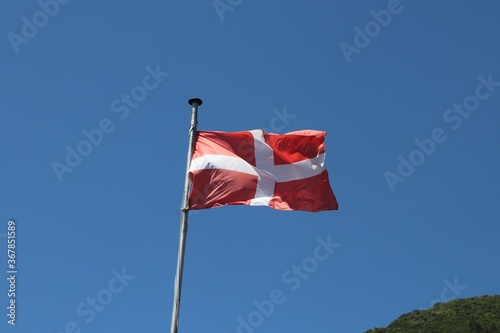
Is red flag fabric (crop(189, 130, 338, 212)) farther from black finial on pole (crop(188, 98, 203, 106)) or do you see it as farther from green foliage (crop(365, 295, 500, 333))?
green foliage (crop(365, 295, 500, 333))

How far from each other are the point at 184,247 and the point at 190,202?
0.93 meters

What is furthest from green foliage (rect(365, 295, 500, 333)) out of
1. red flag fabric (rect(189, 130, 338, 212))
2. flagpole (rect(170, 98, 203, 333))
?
flagpole (rect(170, 98, 203, 333))

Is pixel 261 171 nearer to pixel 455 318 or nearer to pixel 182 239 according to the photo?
pixel 182 239

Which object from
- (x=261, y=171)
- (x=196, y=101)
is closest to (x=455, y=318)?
(x=261, y=171)

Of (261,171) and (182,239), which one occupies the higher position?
(261,171)

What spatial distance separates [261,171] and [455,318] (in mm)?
24015

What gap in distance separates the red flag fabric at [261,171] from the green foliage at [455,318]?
73.2 feet

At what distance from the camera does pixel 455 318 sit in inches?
1307

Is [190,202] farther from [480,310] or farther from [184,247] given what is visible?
[480,310]

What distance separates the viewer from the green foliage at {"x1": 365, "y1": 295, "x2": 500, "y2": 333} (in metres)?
32.6

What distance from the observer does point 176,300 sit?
10836mm

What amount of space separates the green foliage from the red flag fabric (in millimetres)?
22321

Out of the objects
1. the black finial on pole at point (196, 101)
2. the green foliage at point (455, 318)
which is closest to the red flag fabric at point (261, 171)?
the black finial on pole at point (196, 101)

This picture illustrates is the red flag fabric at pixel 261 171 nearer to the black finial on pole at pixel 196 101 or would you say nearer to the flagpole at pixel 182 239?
the flagpole at pixel 182 239
